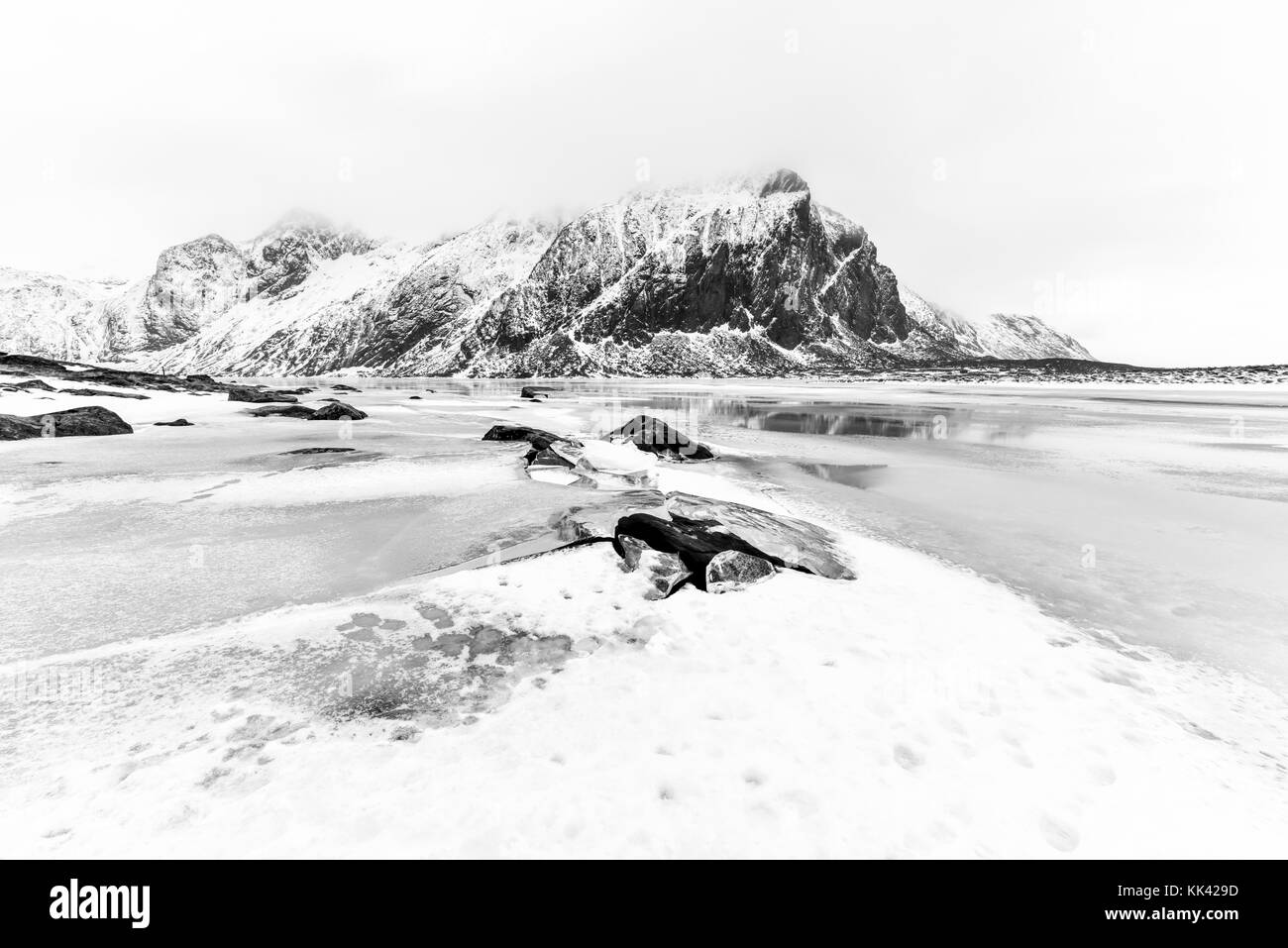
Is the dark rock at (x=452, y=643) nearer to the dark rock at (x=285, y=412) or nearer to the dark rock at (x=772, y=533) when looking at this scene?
the dark rock at (x=772, y=533)

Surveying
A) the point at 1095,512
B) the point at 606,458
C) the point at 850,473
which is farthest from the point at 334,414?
the point at 1095,512

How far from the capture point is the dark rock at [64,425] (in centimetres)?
1609

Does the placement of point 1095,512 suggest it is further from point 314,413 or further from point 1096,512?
point 314,413

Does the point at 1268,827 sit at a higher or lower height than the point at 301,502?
lower

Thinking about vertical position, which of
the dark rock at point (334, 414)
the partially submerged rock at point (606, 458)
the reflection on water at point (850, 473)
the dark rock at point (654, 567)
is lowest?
the dark rock at point (654, 567)

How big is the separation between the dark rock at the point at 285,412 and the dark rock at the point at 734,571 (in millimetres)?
25225

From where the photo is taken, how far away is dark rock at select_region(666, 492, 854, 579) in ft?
22.0

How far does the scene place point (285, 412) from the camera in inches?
1043

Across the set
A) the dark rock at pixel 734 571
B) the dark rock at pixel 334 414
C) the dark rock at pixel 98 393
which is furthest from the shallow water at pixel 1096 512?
the dark rock at pixel 98 393

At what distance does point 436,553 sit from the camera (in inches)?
279

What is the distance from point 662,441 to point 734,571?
37.5 feet
